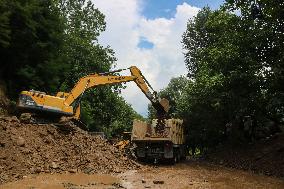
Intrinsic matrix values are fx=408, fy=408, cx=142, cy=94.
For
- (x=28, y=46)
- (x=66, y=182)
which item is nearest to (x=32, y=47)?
(x=28, y=46)


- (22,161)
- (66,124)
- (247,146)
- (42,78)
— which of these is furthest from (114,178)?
→ (247,146)

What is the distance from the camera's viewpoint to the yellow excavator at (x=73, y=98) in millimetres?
20453

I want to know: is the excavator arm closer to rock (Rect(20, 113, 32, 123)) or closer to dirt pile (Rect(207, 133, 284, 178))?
rock (Rect(20, 113, 32, 123))

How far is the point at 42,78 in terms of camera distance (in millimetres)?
28125

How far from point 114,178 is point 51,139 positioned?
A: 4.38 m

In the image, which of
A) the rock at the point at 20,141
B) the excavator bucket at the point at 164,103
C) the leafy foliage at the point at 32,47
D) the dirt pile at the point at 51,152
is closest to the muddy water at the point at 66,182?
the dirt pile at the point at 51,152

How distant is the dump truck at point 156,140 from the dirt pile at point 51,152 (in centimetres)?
276

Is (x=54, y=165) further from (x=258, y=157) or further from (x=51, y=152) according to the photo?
(x=258, y=157)

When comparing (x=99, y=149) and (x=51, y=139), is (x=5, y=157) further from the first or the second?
(x=99, y=149)

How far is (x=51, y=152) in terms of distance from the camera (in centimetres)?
Result: 1847

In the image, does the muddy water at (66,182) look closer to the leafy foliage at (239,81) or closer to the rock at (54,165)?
the rock at (54,165)

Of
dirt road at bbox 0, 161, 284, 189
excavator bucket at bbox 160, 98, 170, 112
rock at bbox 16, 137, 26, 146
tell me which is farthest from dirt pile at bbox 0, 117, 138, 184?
excavator bucket at bbox 160, 98, 170, 112

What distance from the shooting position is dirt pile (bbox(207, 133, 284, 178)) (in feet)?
70.1

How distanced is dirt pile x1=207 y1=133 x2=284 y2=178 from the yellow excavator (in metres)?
6.06
